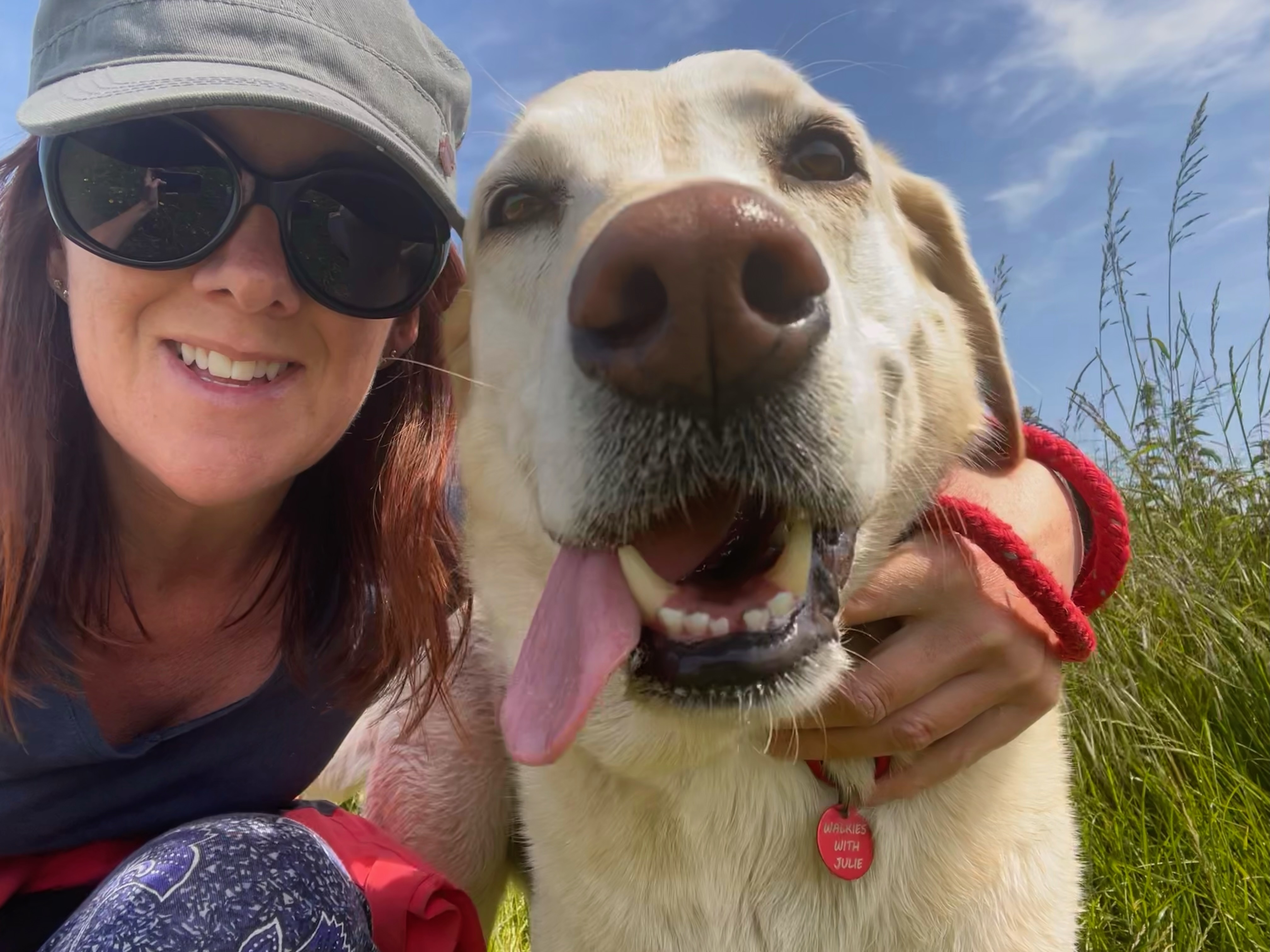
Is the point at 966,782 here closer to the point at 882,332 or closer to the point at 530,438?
the point at 882,332

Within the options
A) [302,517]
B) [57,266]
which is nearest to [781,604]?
[302,517]

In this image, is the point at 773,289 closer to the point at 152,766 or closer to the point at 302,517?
the point at 302,517

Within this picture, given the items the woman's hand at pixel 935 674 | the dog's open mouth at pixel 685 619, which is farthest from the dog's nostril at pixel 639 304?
the woman's hand at pixel 935 674

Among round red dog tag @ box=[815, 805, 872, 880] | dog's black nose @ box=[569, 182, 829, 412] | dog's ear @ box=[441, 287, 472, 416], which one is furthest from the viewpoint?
dog's ear @ box=[441, 287, 472, 416]

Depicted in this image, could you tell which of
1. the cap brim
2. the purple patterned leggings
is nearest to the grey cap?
the cap brim

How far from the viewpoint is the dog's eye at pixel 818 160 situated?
5.64ft

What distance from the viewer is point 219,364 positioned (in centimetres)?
176

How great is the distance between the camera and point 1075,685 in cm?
280

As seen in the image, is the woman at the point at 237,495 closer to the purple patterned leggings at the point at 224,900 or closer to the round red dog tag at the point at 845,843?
the purple patterned leggings at the point at 224,900

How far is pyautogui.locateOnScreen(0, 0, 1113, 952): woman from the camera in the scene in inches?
62.5

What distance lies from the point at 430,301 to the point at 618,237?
1341 mm

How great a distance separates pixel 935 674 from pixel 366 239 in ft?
4.45

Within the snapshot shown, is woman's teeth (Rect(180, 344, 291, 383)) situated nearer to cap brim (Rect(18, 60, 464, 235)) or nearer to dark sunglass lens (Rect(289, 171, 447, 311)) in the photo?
dark sunglass lens (Rect(289, 171, 447, 311))

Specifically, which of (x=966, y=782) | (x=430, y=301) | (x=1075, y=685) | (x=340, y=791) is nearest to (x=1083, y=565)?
(x=966, y=782)
